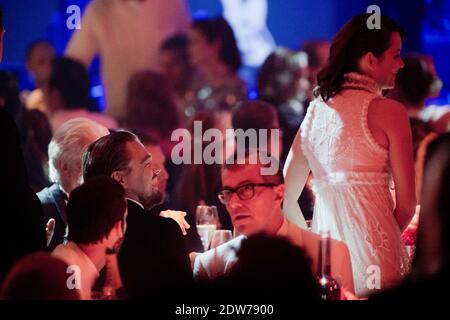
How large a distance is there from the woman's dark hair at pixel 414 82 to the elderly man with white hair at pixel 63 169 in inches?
84.2

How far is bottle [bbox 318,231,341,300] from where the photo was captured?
2.95m

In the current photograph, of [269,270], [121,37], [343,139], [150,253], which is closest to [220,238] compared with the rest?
[150,253]

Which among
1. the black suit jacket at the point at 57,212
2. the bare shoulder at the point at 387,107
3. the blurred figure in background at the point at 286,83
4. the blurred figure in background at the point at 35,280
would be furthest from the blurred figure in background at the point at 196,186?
the blurred figure in background at the point at 35,280

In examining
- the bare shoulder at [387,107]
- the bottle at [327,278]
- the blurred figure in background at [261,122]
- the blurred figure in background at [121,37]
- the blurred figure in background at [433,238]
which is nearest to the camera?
the blurred figure in background at [433,238]

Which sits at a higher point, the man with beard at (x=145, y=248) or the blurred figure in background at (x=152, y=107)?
the blurred figure in background at (x=152, y=107)

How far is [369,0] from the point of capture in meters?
6.52

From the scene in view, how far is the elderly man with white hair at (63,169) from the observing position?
4426 millimetres

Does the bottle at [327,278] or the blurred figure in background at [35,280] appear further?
the bottle at [327,278]

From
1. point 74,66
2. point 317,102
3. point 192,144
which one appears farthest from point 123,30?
point 317,102

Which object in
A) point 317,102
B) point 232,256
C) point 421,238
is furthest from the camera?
point 317,102

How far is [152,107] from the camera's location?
21.7 ft

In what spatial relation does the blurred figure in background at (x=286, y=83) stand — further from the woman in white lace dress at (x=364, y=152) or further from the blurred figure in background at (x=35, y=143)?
the woman in white lace dress at (x=364, y=152)
